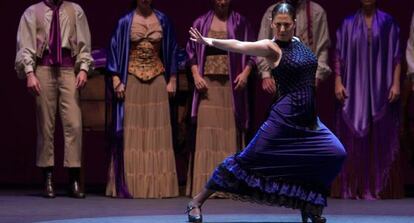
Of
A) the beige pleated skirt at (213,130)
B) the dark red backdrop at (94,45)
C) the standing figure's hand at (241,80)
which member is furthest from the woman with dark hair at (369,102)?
the dark red backdrop at (94,45)

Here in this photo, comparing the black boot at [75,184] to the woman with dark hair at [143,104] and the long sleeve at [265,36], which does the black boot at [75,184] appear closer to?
the woman with dark hair at [143,104]

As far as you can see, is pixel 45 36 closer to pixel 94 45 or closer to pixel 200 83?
pixel 200 83

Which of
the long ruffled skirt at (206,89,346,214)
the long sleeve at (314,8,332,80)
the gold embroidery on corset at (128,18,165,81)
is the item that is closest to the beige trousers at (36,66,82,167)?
the gold embroidery on corset at (128,18,165,81)

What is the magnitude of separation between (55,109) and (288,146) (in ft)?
7.18

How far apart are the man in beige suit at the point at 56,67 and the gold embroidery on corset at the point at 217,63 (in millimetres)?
781

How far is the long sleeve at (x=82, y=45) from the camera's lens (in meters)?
6.45

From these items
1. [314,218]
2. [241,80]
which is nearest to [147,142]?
[241,80]

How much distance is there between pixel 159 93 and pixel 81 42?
24.6 inches

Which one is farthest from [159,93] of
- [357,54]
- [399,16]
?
[399,16]

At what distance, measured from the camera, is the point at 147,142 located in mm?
6668

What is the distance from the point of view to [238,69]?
6.57 meters

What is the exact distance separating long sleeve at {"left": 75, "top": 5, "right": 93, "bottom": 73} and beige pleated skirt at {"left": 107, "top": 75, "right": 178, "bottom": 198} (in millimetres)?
328

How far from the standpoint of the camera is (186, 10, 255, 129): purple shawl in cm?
656

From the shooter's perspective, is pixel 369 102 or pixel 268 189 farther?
pixel 369 102
